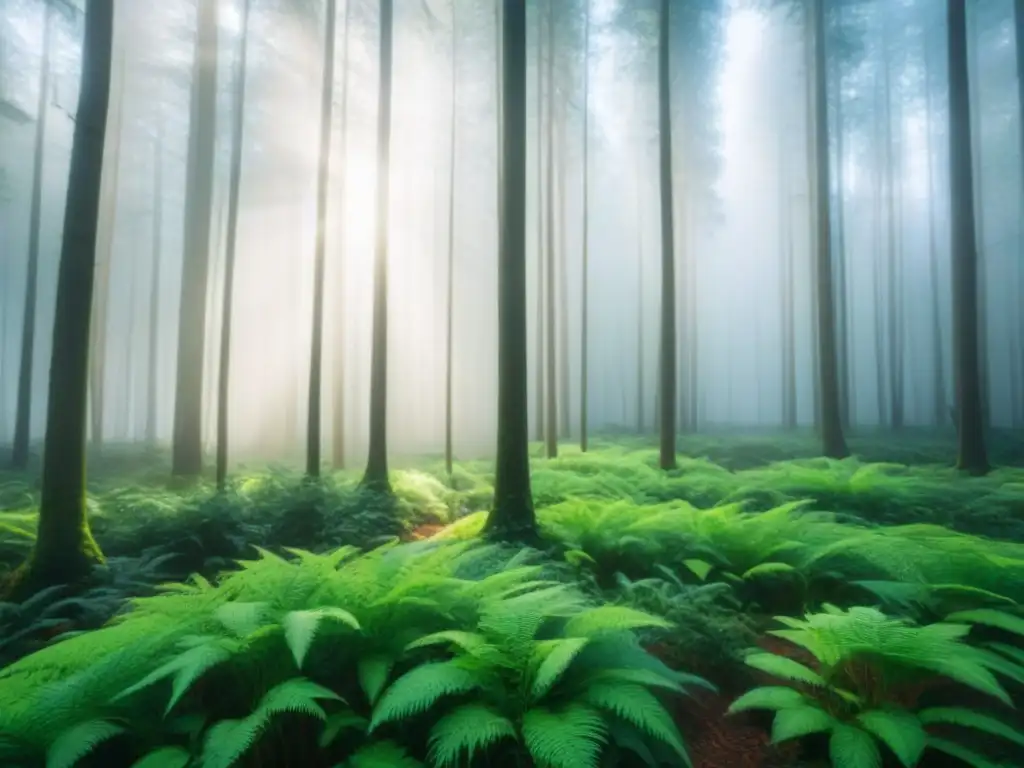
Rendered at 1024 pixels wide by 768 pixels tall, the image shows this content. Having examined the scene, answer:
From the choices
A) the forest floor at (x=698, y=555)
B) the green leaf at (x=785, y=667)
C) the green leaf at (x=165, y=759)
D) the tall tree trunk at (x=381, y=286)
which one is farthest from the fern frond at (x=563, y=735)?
the tall tree trunk at (x=381, y=286)

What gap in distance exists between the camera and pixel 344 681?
2.99m

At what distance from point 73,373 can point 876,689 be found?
7.49 meters

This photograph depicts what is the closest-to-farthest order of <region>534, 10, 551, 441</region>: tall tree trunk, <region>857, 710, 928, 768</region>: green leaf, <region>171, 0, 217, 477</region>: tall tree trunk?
<region>857, 710, 928, 768</region>: green leaf
<region>171, 0, 217, 477</region>: tall tree trunk
<region>534, 10, 551, 441</region>: tall tree trunk

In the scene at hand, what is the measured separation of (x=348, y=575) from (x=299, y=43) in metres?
17.2

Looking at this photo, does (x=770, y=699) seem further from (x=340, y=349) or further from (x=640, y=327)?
(x=640, y=327)

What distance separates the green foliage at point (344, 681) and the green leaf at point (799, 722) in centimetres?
49

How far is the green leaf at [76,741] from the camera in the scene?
2.19 metres

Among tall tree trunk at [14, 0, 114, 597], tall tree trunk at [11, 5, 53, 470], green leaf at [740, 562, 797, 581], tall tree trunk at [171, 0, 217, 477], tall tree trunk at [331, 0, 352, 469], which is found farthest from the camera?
tall tree trunk at [331, 0, 352, 469]

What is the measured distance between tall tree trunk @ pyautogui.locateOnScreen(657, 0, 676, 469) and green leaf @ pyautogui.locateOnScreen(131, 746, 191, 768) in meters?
10.9

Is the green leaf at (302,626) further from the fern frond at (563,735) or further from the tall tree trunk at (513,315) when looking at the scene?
the tall tree trunk at (513,315)

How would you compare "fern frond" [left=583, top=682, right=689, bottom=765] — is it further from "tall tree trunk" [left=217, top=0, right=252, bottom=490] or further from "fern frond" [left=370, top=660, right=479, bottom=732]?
"tall tree trunk" [left=217, top=0, right=252, bottom=490]

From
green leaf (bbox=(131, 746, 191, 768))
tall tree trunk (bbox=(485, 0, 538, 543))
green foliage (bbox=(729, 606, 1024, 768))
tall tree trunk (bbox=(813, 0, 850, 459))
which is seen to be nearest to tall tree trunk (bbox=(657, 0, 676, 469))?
tall tree trunk (bbox=(813, 0, 850, 459))

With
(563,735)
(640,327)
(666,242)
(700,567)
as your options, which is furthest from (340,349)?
(563,735)

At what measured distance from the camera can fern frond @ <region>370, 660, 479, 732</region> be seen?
7.70 feet
